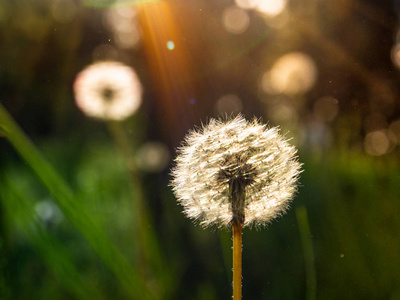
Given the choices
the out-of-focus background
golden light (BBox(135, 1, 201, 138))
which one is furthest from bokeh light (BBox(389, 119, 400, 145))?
golden light (BBox(135, 1, 201, 138))

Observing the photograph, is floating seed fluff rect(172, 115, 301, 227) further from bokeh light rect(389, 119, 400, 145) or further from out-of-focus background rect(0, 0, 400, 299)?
bokeh light rect(389, 119, 400, 145)

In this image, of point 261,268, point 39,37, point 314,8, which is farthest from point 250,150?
point 39,37

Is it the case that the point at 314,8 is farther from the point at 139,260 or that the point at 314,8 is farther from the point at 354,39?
the point at 139,260

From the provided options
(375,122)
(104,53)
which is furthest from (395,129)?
(104,53)

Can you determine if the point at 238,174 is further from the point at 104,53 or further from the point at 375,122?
the point at 104,53

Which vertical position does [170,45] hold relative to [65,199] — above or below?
above

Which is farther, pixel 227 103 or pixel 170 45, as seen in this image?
pixel 227 103
